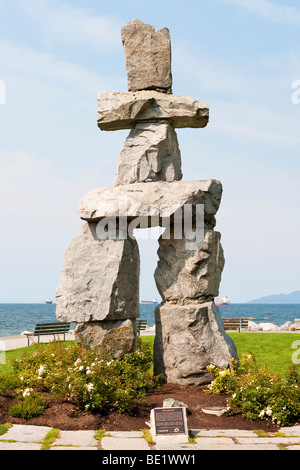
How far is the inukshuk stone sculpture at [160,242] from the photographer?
9.27m

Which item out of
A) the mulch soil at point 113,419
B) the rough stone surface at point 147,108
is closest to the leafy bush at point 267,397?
Answer: the mulch soil at point 113,419

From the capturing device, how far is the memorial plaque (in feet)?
20.9

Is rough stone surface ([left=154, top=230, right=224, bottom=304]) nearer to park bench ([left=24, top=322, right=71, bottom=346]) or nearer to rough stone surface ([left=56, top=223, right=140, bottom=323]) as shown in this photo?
rough stone surface ([left=56, top=223, right=140, bottom=323])

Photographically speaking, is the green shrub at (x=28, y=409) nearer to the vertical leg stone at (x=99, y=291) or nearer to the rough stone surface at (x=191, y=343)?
the vertical leg stone at (x=99, y=291)

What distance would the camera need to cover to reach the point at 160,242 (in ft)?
32.3

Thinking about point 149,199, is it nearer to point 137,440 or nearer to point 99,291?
point 99,291

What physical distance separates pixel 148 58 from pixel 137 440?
700cm

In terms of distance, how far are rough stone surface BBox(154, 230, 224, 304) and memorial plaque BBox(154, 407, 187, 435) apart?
3.09m

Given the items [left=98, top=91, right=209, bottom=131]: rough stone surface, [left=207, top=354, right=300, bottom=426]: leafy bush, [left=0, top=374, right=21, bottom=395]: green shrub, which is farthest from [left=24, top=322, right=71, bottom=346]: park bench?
[left=207, top=354, right=300, bottom=426]: leafy bush

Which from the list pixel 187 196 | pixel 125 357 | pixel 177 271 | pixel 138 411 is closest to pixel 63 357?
pixel 125 357

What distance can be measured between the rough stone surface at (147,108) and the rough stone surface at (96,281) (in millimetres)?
2151

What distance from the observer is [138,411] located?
301 inches
